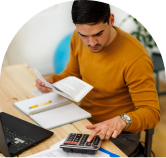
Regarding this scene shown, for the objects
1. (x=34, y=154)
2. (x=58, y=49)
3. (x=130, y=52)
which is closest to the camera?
(x=34, y=154)

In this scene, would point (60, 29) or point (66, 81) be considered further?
point (60, 29)

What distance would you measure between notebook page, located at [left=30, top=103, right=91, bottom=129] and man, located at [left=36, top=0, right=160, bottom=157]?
126mm

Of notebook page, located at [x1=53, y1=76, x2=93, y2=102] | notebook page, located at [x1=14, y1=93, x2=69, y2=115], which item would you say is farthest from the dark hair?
notebook page, located at [x1=14, y1=93, x2=69, y2=115]

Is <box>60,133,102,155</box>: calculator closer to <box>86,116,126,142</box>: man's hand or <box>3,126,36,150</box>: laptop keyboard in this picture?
<box>86,116,126,142</box>: man's hand

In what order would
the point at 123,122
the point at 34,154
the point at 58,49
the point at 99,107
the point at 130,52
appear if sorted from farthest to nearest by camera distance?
the point at 58,49, the point at 99,107, the point at 130,52, the point at 123,122, the point at 34,154

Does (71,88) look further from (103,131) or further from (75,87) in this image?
(103,131)

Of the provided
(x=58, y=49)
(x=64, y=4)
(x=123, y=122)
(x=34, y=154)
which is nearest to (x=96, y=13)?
(x=123, y=122)

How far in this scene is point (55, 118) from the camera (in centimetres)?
109

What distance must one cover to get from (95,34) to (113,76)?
0.91 ft

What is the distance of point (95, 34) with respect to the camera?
110 cm

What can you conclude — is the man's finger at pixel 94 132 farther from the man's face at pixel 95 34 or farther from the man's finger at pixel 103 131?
the man's face at pixel 95 34

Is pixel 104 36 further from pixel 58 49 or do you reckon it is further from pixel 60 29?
pixel 60 29

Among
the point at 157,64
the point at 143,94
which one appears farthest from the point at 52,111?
the point at 157,64

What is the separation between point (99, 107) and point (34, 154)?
0.60 m
